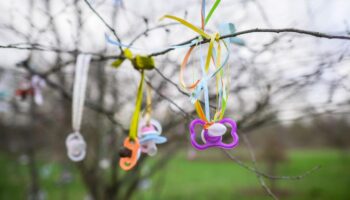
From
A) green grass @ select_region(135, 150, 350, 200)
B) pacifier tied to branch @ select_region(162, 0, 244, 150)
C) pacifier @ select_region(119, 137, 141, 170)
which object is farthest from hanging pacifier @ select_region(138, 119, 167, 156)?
green grass @ select_region(135, 150, 350, 200)

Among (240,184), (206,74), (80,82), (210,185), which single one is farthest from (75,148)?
(240,184)

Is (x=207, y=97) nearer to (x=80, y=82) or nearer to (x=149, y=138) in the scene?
(x=149, y=138)

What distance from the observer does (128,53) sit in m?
0.94

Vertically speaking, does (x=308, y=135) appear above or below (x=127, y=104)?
below

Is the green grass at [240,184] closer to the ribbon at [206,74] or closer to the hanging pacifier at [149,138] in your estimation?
the hanging pacifier at [149,138]

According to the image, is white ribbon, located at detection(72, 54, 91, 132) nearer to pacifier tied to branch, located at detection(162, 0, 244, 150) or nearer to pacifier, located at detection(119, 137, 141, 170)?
pacifier, located at detection(119, 137, 141, 170)

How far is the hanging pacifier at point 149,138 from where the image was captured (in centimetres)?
95

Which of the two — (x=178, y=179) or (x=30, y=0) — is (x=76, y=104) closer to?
(x=30, y=0)

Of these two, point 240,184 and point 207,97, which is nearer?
point 207,97

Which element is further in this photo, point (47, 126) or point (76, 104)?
point (47, 126)

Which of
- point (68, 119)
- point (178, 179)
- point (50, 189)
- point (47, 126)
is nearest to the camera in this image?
point (68, 119)

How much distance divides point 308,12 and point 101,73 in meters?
1.40

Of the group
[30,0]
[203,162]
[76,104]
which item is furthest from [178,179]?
[76,104]

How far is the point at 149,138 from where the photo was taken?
3.12 feet
